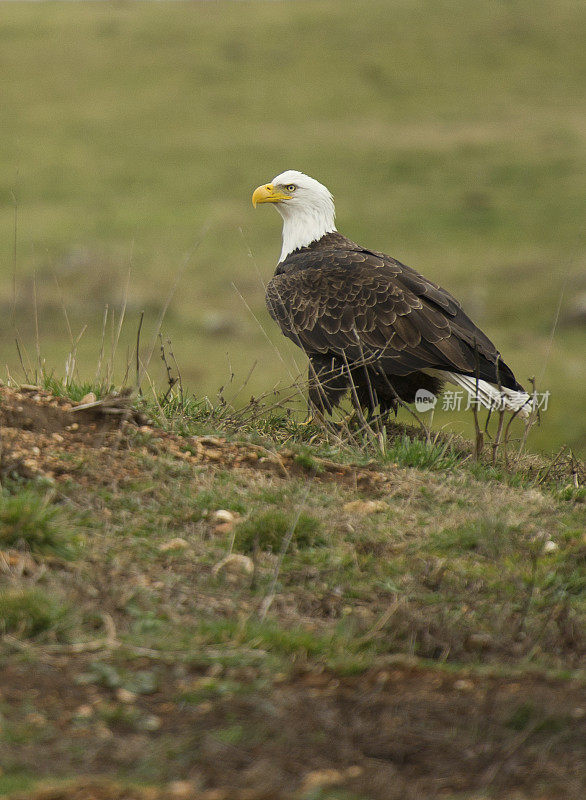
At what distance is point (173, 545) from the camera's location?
4.65 meters

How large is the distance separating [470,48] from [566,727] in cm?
4847

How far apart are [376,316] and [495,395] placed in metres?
1.06

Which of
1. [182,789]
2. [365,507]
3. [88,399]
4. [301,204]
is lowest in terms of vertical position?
[182,789]

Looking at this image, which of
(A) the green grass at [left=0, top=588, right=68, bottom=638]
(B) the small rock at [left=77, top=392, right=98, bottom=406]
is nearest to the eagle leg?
(B) the small rock at [left=77, top=392, right=98, bottom=406]

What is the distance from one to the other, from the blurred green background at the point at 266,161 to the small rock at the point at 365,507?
28.8ft

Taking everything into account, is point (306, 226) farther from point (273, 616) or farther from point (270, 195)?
point (273, 616)

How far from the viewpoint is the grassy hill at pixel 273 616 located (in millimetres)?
3205

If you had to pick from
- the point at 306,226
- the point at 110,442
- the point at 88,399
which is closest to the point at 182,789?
the point at 110,442

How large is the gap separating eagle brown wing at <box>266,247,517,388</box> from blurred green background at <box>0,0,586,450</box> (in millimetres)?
5946

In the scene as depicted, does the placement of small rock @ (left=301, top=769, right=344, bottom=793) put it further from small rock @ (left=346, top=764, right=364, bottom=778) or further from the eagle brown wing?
the eagle brown wing

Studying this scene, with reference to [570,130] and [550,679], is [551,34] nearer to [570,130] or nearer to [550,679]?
[570,130]

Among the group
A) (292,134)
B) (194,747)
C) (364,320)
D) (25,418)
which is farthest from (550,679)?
(292,134)

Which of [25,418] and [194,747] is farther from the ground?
[25,418]

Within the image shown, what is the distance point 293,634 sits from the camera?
3.96 m
